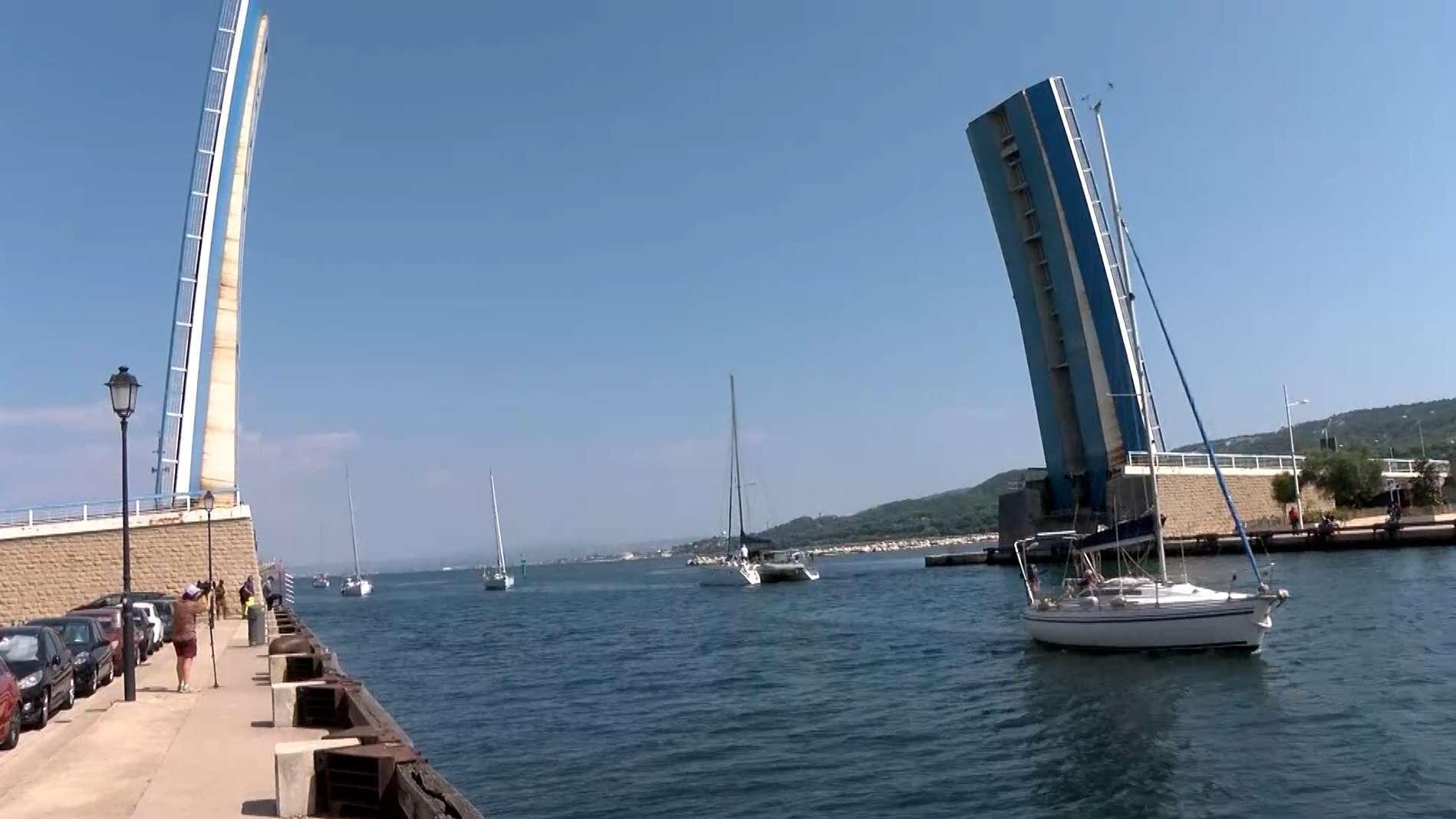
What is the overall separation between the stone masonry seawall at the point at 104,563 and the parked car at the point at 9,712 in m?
23.1

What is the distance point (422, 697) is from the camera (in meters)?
23.7

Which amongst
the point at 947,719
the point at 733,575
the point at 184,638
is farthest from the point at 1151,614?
the point at 733,575

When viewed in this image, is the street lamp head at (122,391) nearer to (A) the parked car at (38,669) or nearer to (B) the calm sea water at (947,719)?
(A) the parked car at (38,669)

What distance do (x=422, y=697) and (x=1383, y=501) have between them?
66273mm

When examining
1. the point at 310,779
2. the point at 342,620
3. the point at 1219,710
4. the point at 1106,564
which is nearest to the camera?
the point at 310,779

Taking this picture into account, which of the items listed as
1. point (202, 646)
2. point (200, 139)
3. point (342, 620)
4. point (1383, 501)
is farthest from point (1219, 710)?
point (1383, 501)

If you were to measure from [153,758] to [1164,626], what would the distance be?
745 inches

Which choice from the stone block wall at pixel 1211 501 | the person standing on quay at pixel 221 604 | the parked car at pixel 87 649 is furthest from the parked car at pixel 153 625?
the stone block wall at pixel 1211 501

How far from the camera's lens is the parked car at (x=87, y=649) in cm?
1614

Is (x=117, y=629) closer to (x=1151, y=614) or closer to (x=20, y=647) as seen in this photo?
(x=20, y=647)

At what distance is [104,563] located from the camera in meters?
32.6

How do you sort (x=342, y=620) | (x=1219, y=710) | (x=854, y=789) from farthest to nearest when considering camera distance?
(x=342, y=620)
(x=1219, y=710)
(x=854, y=789)

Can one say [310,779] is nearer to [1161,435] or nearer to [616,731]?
[616,731]

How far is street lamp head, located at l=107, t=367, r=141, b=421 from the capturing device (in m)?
15.6
